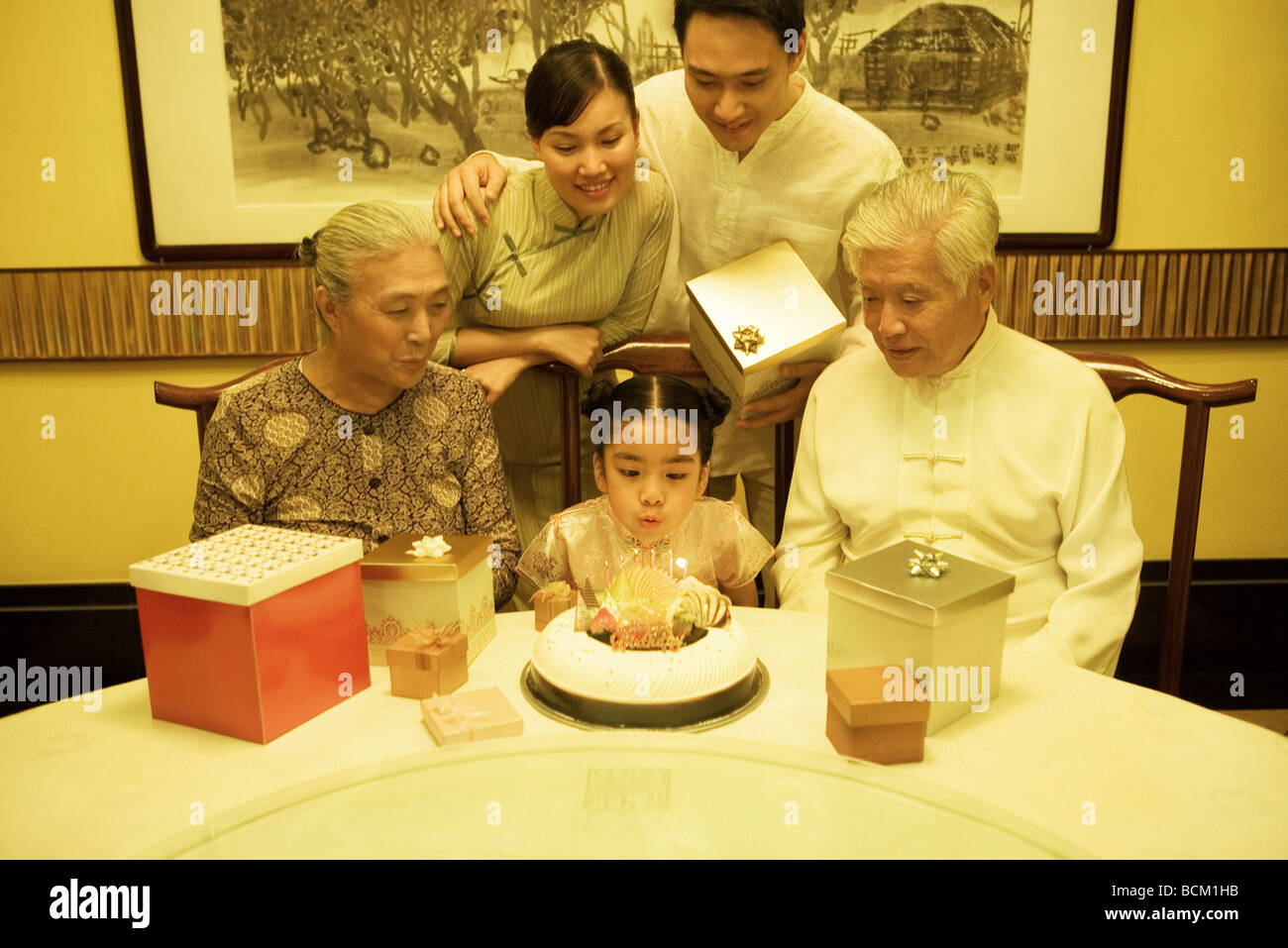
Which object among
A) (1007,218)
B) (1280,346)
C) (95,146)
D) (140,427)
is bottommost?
(140,427)

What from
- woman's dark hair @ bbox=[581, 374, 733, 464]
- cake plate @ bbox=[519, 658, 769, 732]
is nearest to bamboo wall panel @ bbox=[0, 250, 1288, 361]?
woman's dark hair @ bbox=[581, 374, 733, 464]

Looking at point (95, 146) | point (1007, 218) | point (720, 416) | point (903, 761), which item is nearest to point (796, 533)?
point (720, 416)

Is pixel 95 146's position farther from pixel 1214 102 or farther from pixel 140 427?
pixel 1214 102

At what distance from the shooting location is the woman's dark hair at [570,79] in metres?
2.08

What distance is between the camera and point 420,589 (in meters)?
1.52

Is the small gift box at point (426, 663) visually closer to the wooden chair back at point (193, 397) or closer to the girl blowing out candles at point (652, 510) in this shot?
the girl blowing out candles at point (652, 510)

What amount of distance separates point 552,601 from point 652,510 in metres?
0.32

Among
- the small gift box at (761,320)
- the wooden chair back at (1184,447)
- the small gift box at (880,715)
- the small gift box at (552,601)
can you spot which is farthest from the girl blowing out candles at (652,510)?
the wooden chair back at (1184,447)

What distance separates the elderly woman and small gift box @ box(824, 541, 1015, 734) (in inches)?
32.4

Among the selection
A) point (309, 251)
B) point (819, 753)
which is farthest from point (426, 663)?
point (309, 251)

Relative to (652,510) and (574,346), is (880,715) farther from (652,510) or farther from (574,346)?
(574,346)
